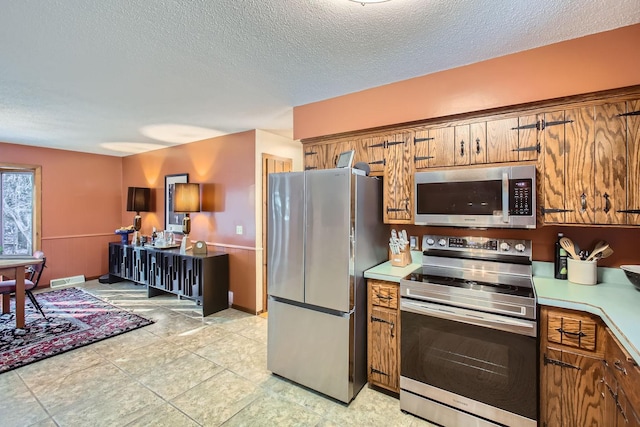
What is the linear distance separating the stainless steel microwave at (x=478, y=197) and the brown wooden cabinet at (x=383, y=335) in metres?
0.62

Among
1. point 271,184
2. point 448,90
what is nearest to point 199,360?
point 271,184

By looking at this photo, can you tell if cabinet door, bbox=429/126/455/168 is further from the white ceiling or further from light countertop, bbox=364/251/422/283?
light countertop, bbox=364/251/422/283

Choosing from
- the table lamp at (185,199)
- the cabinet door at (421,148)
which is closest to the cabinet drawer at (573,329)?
the cabinet door at (421,148)

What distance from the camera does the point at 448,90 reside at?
2295 mm

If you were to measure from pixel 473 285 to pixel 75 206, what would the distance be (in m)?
6.60

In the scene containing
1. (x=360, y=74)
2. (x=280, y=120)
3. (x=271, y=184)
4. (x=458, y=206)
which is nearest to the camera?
(x=458, y=206)

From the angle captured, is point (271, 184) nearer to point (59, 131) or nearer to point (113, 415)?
point (113, 415)

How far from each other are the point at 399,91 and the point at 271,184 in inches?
52.5

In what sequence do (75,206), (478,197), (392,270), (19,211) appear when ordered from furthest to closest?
(75,206), (19,211), (392,270), (478,197)

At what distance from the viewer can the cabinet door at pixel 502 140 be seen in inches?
81.5

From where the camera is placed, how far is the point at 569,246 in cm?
Result: 206

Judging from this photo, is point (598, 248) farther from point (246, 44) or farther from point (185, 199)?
point (185, 199)

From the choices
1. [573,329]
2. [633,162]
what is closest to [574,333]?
[573,329]

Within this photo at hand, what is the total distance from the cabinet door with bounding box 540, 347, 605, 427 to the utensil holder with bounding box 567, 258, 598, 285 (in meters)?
0.57
